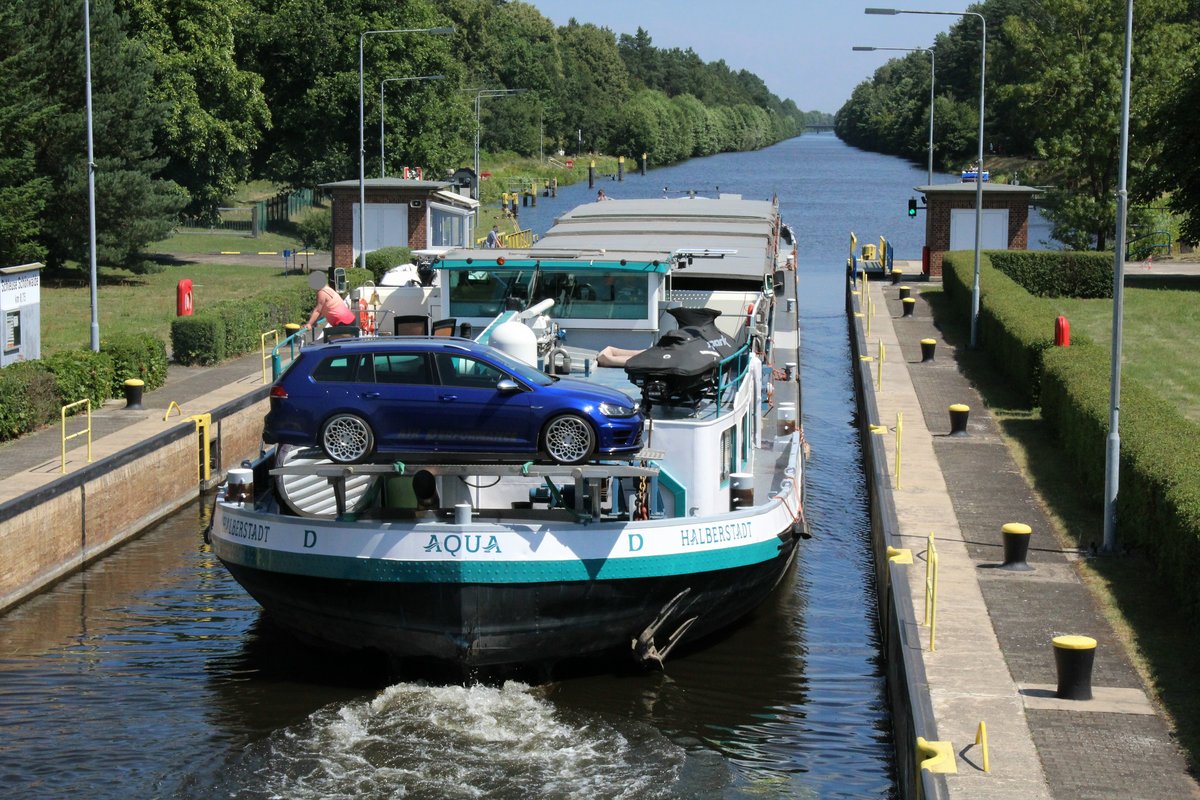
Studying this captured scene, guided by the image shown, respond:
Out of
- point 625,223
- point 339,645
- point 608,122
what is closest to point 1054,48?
point 625,223

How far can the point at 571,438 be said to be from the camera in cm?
1738

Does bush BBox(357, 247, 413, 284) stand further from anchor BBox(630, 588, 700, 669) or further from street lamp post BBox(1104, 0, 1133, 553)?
anchor BBox(630, 588, 700, 669)

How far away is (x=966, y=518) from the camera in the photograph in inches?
898

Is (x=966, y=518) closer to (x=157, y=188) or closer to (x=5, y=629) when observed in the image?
(x=5, y=629)

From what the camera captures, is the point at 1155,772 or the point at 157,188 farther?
the point at 157,188

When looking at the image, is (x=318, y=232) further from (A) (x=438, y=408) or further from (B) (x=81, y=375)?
(A) (x=438, y=408)

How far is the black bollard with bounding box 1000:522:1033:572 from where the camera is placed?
20000 mm

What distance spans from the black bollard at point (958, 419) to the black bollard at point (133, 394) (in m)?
14.8

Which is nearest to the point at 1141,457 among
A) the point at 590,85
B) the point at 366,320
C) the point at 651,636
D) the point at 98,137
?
the point at 651,636

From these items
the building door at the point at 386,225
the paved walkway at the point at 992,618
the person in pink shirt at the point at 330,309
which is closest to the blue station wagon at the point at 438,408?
the paved walkway at the point at 992,618

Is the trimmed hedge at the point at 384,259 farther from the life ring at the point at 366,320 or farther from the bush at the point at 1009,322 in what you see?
the life ring at the point at 366,320

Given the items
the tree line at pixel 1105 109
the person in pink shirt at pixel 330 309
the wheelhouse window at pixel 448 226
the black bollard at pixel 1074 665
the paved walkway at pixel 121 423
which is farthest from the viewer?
the wheelhouse window at pixel 448 226

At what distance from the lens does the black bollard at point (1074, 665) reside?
50.1ft

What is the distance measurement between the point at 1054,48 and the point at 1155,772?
45493mm
